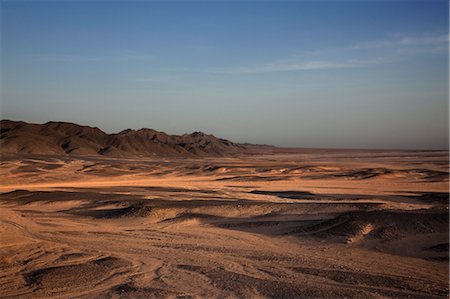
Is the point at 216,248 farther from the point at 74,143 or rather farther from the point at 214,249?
the point at 74,143

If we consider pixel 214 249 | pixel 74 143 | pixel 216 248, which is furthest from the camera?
pixel 74 143

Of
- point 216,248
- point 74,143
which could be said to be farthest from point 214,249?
point 74,143

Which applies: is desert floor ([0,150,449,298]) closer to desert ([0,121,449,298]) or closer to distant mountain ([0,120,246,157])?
desert ([0,121,449,298])

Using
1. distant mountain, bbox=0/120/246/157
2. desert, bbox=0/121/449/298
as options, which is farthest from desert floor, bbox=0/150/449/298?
distant mountain, bbox=0/120/246/157

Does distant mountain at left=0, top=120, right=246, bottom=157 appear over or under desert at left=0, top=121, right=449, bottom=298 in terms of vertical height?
over

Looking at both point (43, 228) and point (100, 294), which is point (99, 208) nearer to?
point (43, 228)

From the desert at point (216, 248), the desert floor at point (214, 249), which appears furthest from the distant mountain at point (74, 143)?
the desert floor at point (214, 249)

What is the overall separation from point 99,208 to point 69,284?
11.3 m

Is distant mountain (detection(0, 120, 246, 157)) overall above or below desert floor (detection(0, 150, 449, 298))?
above

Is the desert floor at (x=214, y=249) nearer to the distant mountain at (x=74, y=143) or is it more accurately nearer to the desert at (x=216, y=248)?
the desert at (x=216, y=248)

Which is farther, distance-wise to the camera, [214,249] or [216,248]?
[216,248]

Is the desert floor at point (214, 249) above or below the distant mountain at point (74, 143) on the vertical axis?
below

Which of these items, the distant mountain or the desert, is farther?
the distant mountain

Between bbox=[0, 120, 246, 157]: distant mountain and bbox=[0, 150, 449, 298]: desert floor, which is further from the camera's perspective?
bbox=[0, 120, 246, 157]: distant mountain
